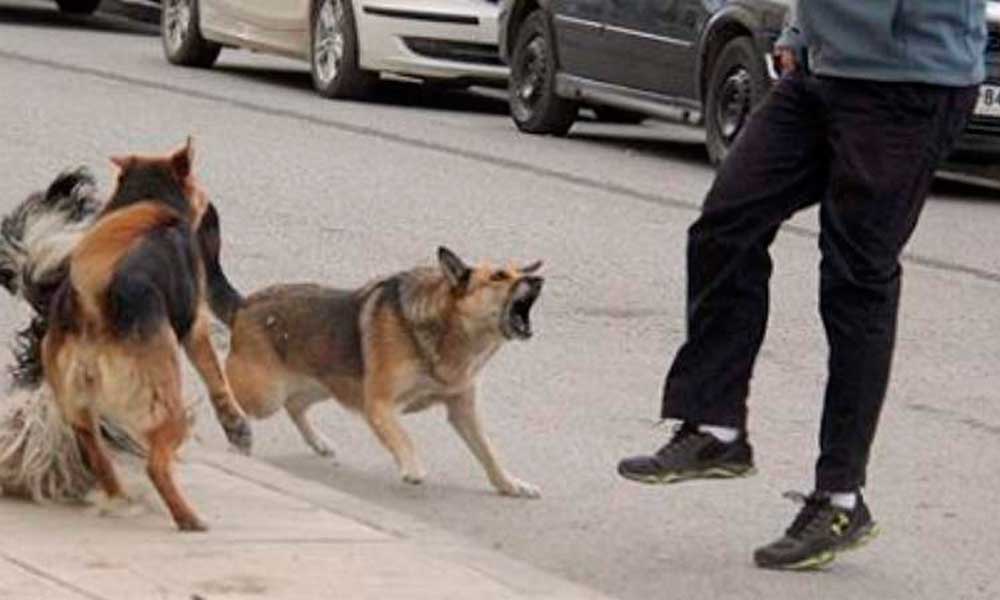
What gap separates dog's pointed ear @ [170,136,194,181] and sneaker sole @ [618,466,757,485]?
1.31 m

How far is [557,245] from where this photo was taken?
13.5 meters

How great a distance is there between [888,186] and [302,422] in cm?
222

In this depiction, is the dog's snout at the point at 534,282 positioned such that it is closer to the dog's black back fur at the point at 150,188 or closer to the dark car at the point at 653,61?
the dog's black back fur at the point at 150,188

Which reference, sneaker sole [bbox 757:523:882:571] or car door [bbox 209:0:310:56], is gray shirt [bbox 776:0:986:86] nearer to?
sneaker sole [bbox 757:523:882:571]

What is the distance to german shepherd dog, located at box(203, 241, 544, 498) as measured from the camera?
314 inches

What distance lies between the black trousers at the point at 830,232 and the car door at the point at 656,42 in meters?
9.53

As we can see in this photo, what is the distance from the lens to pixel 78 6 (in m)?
27.0

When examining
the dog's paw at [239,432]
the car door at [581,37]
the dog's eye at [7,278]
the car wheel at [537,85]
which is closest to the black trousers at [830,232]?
the dog's paw at [239,432]

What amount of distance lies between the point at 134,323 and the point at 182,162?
565 millimetres

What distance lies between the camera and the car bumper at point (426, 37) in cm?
1950

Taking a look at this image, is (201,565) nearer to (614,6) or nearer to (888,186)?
(888,186)

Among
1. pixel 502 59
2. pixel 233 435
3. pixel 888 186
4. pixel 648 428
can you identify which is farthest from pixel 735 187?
pixel 502 59

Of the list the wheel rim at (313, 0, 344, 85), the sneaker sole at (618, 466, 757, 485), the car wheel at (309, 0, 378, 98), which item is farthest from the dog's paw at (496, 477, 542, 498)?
the wheel rim at (313, 0, 344, 85)

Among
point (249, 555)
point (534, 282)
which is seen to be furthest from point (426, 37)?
point (249, 555)
